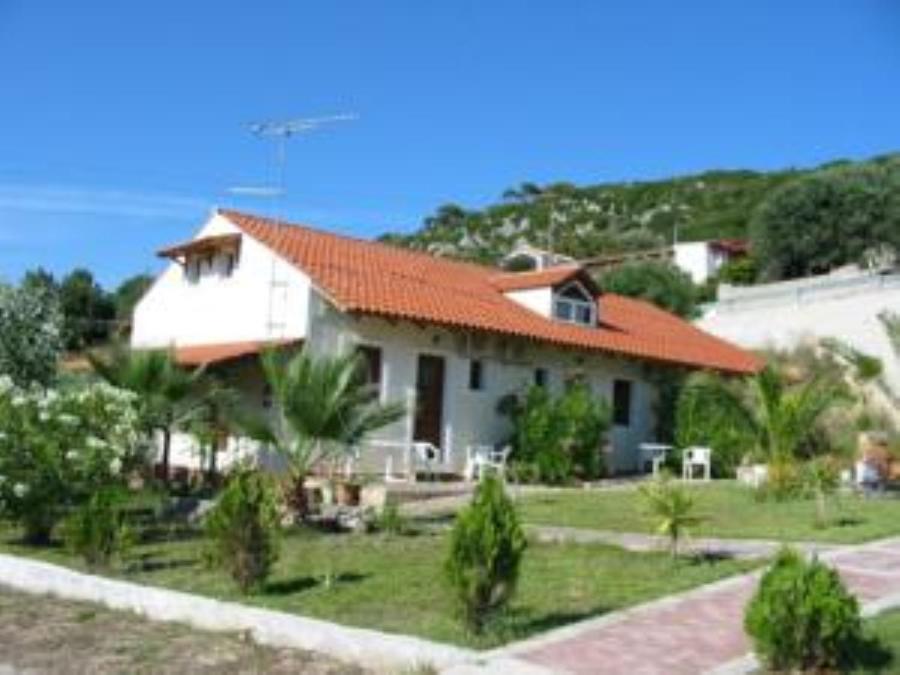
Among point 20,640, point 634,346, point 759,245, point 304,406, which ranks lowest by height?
point 20,640

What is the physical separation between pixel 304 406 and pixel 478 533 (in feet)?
23.7

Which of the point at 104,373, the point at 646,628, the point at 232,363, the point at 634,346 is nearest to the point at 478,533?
the point at 646,628

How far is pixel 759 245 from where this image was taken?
5884 cm

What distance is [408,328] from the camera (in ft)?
87.6

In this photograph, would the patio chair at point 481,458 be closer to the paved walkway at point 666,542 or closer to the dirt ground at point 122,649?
the paved walkway at point 666,542

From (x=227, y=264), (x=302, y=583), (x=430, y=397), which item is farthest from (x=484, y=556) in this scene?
(x=227, y=264)

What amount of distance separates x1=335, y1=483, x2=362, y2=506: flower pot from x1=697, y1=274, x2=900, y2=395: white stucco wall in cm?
1657

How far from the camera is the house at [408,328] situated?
26.0 m

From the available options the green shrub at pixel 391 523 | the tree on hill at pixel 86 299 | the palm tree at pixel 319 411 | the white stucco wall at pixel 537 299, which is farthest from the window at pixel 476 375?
the tree on hill at pixel 86 299

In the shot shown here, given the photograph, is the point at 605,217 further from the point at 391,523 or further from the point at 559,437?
the point at 391,523

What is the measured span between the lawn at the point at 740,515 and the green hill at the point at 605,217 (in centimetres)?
6244

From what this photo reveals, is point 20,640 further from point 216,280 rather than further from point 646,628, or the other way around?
point 216,280

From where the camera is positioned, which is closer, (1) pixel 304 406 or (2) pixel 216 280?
(1) pixel 304 406

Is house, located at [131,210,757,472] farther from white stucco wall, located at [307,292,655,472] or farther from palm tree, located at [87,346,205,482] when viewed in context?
palm tree, located at [87,346,205,482]
